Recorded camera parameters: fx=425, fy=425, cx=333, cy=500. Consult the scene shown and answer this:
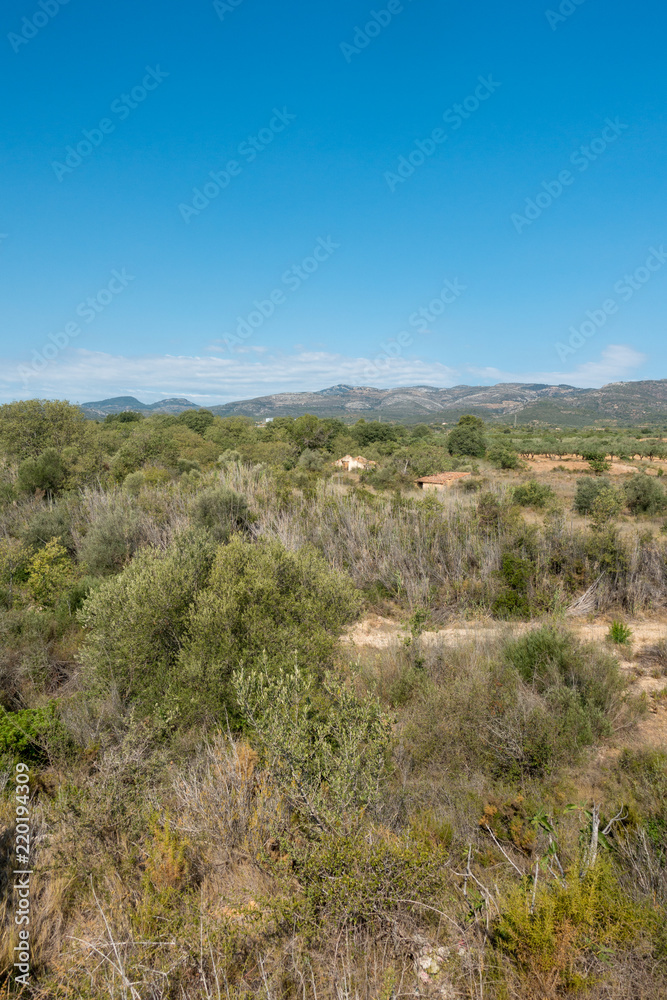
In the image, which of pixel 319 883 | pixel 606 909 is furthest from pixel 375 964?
pixel 606 909

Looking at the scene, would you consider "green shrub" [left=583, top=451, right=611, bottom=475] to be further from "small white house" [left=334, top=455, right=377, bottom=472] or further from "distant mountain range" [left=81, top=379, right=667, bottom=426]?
"distant mountain range" [left=81, top=379, right=667, bottom=426]

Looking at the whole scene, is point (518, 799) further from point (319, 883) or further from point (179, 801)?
point (179, 801)

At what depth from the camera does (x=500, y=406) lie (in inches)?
6083

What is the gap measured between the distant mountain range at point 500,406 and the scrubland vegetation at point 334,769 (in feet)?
267

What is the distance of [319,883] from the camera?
114 inches

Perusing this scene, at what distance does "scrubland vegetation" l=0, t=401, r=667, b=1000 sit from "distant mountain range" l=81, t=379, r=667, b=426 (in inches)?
3207

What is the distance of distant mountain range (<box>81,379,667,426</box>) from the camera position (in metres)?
109

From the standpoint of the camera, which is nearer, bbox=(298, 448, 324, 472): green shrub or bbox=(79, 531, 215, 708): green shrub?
bbox=(79, 531, 215, 708): green shrub

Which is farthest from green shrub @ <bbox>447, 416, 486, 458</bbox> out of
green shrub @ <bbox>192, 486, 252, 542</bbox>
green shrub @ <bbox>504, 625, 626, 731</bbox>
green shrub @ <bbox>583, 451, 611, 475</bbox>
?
green shrub @ <bbox>504, 625, 626, 731</bbox>

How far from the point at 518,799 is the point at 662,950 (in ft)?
7.21

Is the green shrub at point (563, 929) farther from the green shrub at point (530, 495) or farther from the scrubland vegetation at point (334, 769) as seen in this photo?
the green shrub at point (530, 495)

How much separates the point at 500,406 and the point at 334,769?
166417mm

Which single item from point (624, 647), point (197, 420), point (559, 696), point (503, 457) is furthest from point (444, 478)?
point (197, 420)

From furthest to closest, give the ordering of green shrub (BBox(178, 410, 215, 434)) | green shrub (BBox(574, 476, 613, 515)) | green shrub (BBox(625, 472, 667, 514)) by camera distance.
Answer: green shrub (BBox(178, 410, 215, 434))
green shrub (BBox(625, 472, 667, 514))
green shrub (BBox(574, 476, 613, 515))
